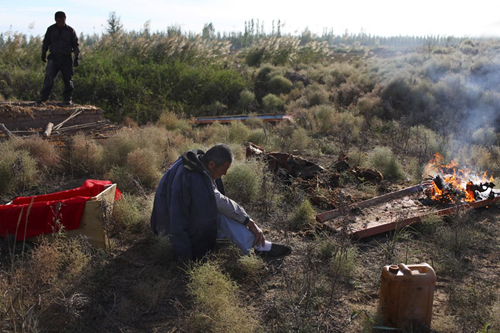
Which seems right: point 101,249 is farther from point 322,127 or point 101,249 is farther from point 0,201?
point 322,127

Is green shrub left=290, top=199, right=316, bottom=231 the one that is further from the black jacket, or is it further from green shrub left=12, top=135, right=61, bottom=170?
the black jacket

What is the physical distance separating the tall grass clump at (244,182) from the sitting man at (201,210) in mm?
1742

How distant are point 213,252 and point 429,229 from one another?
289 cm

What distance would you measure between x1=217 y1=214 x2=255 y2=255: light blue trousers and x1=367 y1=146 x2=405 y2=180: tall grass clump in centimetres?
443

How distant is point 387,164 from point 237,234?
181 inches

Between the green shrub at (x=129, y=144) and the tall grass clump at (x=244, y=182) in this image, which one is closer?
the tall grass clump at (x=244, y=182)

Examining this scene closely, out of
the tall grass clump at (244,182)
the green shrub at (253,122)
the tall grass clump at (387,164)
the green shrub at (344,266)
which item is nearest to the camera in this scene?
the green shrub at (344,266)

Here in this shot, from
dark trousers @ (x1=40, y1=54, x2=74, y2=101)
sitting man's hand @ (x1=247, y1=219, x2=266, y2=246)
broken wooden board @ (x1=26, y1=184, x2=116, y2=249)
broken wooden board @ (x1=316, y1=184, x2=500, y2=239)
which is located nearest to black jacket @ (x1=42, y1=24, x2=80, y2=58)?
dark trousers @ (x1=40, y1=54, x2=74, y2=101)

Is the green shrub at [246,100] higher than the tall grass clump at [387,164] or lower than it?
higher

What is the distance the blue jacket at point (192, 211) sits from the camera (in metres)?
4.19

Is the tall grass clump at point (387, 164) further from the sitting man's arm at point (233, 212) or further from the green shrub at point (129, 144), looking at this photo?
the sitting man's arm at point (233, 212)

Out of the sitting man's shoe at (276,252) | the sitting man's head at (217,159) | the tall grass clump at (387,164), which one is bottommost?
the sitting man's shoe at (276,252)

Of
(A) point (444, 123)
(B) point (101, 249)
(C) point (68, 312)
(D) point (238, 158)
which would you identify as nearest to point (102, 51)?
(D) point (238, 158)

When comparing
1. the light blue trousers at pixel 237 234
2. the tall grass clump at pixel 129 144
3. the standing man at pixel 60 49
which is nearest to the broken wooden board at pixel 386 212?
the light blue trousers at pixel 237 234
